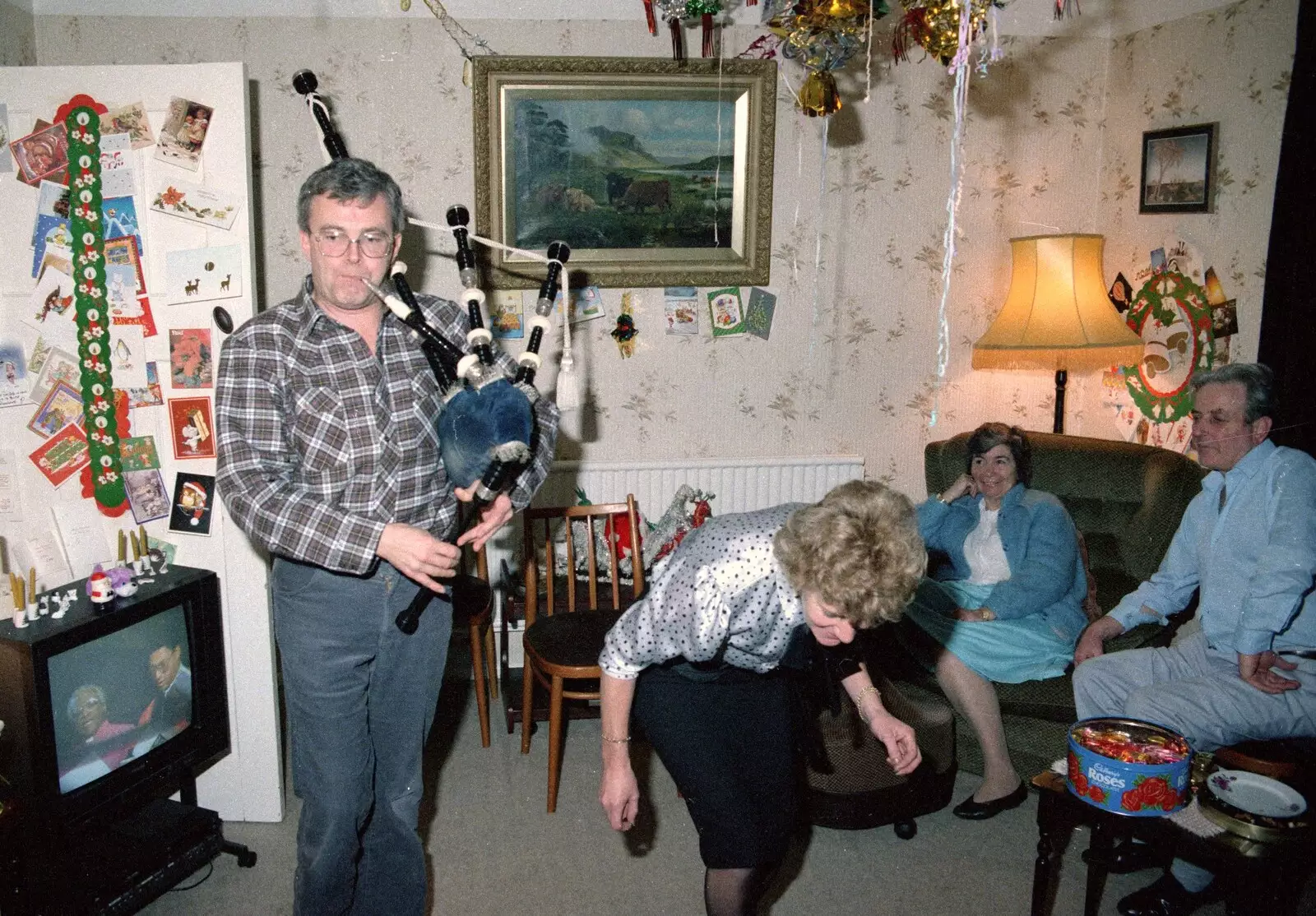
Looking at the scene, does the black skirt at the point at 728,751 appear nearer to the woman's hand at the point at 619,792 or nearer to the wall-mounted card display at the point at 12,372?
the woman's hand at the point at 619,792

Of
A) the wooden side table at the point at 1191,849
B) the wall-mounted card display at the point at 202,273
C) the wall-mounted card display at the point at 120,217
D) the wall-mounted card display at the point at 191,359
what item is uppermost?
the wall-mounted card display at the point at 120,217

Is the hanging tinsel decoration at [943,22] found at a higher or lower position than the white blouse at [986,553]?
higher

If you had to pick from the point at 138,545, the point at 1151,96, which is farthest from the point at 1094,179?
the point at 138,545

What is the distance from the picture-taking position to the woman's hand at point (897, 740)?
175 centimetres

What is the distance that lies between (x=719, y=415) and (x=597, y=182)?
3.02 ft

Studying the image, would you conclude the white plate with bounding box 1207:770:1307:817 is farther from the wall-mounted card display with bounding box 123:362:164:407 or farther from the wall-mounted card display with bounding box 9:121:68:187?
the wall-mounted card display with bounding box 9:121:68:187

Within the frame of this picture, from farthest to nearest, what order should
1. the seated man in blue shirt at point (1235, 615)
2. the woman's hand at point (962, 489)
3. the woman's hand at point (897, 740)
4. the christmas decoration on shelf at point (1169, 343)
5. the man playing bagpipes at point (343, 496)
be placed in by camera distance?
the christmas decoration on shelf at point (1169, 343)
the woman's hand at point (962, 489)
the seated man in blue shirt at point (1235, 615)
the woman's hand at point (897, 740)
the man playing bagpipes at point (343, 496)

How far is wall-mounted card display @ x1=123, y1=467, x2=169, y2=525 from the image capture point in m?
2.32

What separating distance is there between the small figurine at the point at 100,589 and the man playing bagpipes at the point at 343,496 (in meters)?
0.60

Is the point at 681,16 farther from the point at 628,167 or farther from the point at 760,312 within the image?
the point at 760,312

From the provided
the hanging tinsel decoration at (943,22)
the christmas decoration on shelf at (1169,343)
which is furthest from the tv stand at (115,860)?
the christmas decoration on shelf at (1169,343)

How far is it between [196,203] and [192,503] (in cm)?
71

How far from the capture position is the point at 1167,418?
3.19 m

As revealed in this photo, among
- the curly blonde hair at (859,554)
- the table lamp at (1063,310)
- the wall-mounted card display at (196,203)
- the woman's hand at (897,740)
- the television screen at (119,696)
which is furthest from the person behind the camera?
the table lamp at (1063,310)
